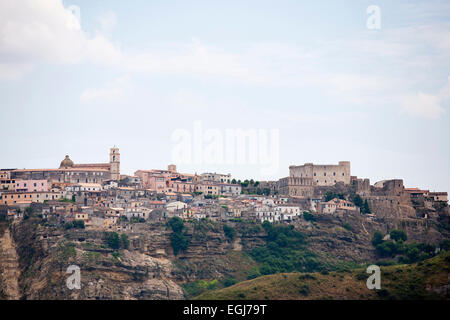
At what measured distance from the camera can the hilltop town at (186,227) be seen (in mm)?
85312

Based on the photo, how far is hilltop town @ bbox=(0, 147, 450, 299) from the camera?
8531 centimetres

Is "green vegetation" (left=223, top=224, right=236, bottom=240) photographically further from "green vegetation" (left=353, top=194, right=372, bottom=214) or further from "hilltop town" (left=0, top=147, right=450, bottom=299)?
"green vegetation" (left=353, top=194, right=372, bottom=214)

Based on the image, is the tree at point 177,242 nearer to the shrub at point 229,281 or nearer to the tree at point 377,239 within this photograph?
the shrub at point 229,281

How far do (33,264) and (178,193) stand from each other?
69.6ft

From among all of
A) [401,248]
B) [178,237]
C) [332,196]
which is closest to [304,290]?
[178,237]

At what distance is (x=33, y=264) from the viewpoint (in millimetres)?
85188

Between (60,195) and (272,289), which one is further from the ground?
(60,195)

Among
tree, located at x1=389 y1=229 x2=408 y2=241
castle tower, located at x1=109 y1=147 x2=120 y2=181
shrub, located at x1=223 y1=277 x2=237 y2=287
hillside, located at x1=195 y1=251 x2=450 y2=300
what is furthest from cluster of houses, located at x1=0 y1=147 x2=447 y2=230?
hillside, located at x1=195 y1=251 x2=450 y2=300

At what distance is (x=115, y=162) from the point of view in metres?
105

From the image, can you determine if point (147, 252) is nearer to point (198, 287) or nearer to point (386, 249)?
point (198, 287)
